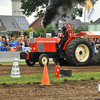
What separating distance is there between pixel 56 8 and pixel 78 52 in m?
2.91

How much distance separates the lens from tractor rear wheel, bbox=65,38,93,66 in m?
14.7

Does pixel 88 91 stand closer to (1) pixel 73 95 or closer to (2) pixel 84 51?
(1) pixel 73 95

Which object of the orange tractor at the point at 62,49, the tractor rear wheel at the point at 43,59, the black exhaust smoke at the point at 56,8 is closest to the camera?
the tractor rear wheel at the point at 43,59

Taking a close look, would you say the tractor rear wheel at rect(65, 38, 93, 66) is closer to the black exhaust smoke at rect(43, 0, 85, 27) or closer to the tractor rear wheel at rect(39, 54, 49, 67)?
the tractor rear wheel at rect(39, 54, 49, 67)

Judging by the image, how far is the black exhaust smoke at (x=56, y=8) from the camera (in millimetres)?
15656

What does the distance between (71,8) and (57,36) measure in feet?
6.21

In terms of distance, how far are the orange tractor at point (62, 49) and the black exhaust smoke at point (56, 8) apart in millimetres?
1214

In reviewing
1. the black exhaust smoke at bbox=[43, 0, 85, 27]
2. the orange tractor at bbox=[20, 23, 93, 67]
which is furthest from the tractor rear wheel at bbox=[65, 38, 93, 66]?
the black exhaust smoke at bbox=[43, 0, 85, 27]

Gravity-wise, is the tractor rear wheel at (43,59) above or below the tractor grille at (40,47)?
below

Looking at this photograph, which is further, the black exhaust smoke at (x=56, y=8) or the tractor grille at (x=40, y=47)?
the black exhaust smoke at (x=56, y=8)

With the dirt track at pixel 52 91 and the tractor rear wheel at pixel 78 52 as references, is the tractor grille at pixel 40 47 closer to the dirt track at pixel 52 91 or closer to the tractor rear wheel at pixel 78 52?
the tractor rear wheel at pixel 78 52

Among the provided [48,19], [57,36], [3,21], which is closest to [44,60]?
[57,36]

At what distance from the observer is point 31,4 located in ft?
129

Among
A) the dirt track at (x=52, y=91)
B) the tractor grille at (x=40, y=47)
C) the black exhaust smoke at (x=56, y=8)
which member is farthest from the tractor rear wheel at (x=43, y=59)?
the dirt track at (x=52, y=91)
